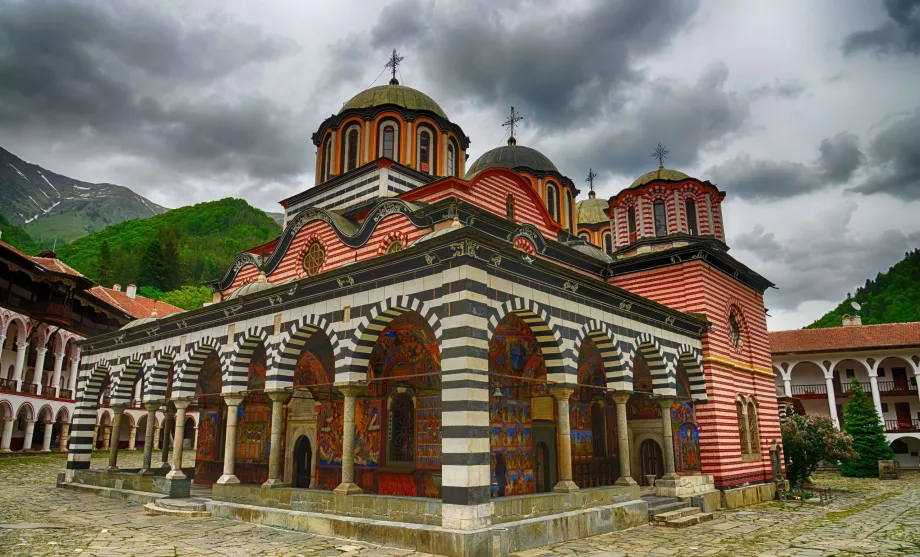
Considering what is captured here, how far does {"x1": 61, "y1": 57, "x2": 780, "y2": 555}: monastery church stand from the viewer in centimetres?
884

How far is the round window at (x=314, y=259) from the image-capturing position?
47.8 ft

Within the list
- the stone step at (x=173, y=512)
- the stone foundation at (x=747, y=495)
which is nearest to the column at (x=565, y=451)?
the stone foundation at (x=747, y=495)

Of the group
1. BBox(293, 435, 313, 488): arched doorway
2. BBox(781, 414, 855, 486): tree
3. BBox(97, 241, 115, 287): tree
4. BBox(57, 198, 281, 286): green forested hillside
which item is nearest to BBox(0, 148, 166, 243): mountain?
BBox(57, 198, 281, 286): green forested hillside

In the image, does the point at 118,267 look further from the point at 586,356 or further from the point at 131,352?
the point at 586,356

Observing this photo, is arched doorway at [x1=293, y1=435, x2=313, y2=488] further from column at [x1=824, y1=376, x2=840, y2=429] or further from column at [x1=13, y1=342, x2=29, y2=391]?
column at [x1=824, y1=376, x2=840, y2=429]

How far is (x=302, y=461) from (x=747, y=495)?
1044 centimetres

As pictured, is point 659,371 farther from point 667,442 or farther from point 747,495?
point 747,495

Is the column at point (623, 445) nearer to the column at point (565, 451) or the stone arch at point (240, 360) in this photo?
the column at point (565, 451)

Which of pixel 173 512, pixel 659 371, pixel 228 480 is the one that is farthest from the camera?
pixel 659 371

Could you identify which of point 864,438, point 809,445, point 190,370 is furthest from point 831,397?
point 190,370

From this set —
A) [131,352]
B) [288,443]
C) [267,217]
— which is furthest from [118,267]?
[288,443]

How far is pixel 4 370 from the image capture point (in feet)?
93.8

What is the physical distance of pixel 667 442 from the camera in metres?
13.0

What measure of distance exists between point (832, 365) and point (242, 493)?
31258 mm
